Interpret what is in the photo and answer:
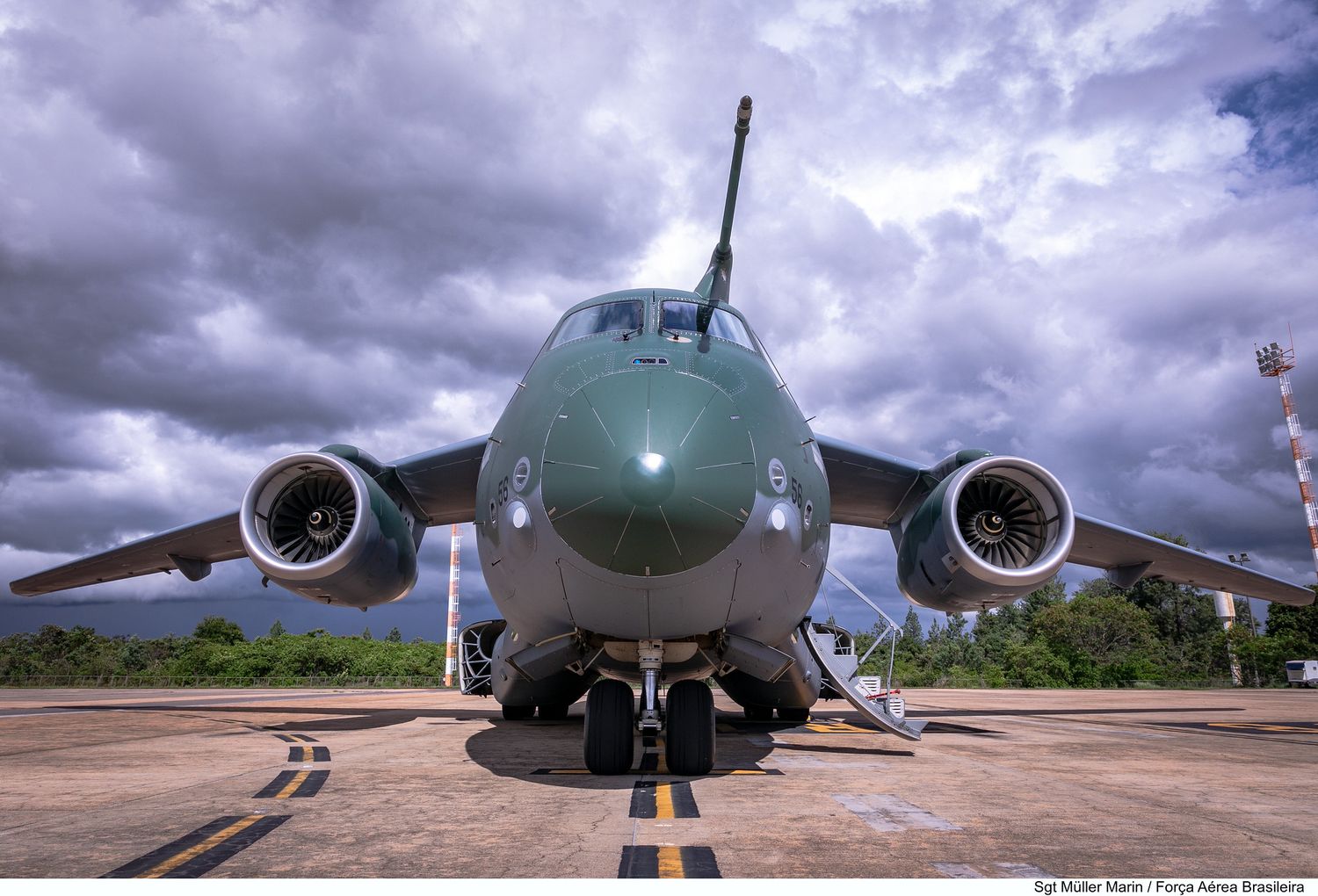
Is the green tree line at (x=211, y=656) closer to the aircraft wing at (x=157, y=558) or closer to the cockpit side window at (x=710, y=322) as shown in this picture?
the aircraft wing at (x=157, y=558)

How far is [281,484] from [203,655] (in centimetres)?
5083

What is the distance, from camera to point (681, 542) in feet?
15.6

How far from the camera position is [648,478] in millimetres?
4645

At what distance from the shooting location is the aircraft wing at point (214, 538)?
10180 millimetres

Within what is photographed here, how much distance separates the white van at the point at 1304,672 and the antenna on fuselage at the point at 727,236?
121 feet

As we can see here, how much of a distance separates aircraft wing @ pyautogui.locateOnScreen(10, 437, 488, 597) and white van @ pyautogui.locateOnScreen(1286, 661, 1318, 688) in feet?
124

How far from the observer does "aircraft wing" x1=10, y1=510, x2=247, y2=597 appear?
38.9 ft

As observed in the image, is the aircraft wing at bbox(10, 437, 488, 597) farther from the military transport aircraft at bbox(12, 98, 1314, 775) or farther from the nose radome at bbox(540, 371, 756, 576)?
the nose radome at bbox(540, 371, 756, 576)

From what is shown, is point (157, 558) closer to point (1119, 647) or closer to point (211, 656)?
point (211, 656)

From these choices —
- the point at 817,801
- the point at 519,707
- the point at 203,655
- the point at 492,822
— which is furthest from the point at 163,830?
the point at 203,655

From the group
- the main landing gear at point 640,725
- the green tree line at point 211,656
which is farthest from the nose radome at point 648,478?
the green tree line at point 211,656

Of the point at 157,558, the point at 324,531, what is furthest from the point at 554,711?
the point at 157,558

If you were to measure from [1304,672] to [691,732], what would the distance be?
39.5m

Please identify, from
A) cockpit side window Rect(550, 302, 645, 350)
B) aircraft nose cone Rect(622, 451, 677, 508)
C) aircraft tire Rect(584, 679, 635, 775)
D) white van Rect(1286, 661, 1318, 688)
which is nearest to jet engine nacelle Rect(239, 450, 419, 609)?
cockpit side window Rect(550, 302, 645, 350)
